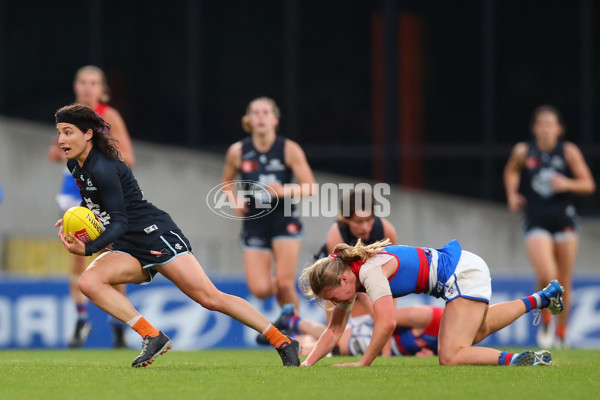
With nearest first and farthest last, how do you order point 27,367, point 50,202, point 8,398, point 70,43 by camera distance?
point 8,398, point 27,367, point 50,202, point 70,43

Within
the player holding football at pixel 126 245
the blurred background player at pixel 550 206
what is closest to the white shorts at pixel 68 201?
the player holding football at pixel 126 245

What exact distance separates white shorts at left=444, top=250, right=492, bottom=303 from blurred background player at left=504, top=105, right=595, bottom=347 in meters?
4.39

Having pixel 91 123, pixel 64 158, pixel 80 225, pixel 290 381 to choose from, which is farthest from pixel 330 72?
pixel 290 381

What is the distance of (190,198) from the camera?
55.2ft

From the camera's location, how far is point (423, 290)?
26.6ft

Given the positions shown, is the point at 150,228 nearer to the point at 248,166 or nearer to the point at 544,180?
the point at 248,166

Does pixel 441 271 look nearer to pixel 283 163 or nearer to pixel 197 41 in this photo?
pixel 283 163

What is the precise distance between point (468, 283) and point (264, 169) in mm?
3573

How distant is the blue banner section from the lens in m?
12.8

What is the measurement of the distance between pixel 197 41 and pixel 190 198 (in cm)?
290

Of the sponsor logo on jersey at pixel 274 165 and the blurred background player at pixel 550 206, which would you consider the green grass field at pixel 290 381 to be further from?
the blurred background player at pixel 550 206

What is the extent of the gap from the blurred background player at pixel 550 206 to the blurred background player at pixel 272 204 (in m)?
3.08

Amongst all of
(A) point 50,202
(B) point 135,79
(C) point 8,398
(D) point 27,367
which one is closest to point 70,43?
(B) point 135,79

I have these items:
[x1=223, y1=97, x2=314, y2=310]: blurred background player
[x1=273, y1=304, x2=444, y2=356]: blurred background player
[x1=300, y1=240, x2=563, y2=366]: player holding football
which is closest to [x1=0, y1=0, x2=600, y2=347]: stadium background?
[x1=223, y1=97, x2=314, y2=310]: blurred background player
